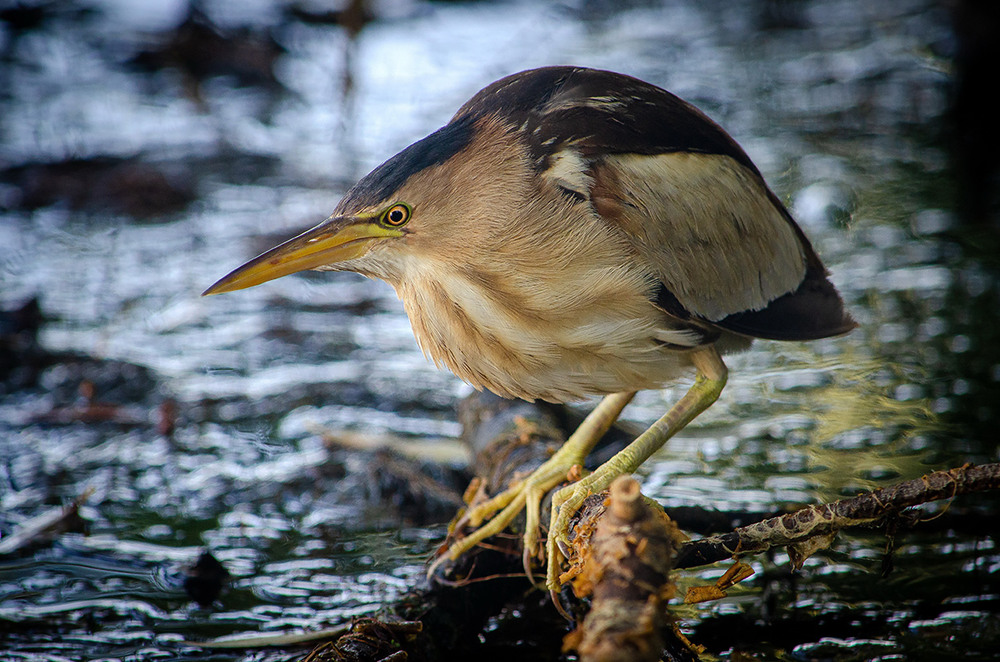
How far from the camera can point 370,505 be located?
2555mm

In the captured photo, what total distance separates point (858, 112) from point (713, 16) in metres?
2.08

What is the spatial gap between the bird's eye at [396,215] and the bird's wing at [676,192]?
251 millimetres

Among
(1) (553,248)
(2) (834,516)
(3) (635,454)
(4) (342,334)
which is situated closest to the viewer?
(2) (834,516)

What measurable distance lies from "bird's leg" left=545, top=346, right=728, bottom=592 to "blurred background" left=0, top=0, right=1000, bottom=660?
337 millimetres

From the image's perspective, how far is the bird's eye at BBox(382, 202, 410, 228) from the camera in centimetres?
174

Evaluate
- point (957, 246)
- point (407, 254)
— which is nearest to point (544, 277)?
point (407, 254)

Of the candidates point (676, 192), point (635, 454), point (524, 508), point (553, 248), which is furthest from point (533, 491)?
point (676, 192)

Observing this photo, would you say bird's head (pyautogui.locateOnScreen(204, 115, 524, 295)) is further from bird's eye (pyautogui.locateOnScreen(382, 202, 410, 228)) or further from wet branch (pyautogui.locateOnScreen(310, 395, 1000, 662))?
wet branch (pyautogui.locateOnScreen(310, 395, 1000, 662))

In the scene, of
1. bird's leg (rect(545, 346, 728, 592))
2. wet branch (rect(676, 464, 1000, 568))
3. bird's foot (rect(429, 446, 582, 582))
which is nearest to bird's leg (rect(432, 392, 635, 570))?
bird's foot (rect(429, 446, 582, 582))

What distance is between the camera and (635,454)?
6.09 feet

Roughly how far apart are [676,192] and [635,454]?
508 millimetres

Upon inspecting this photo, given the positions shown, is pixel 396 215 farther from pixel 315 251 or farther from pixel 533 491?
pixel 533 491

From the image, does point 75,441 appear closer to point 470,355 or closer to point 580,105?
point 470,355

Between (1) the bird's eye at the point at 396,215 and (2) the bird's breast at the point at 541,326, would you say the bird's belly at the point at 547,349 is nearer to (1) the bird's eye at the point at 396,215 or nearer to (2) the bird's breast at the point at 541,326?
(2) the bird's breast at the point at 541,326
